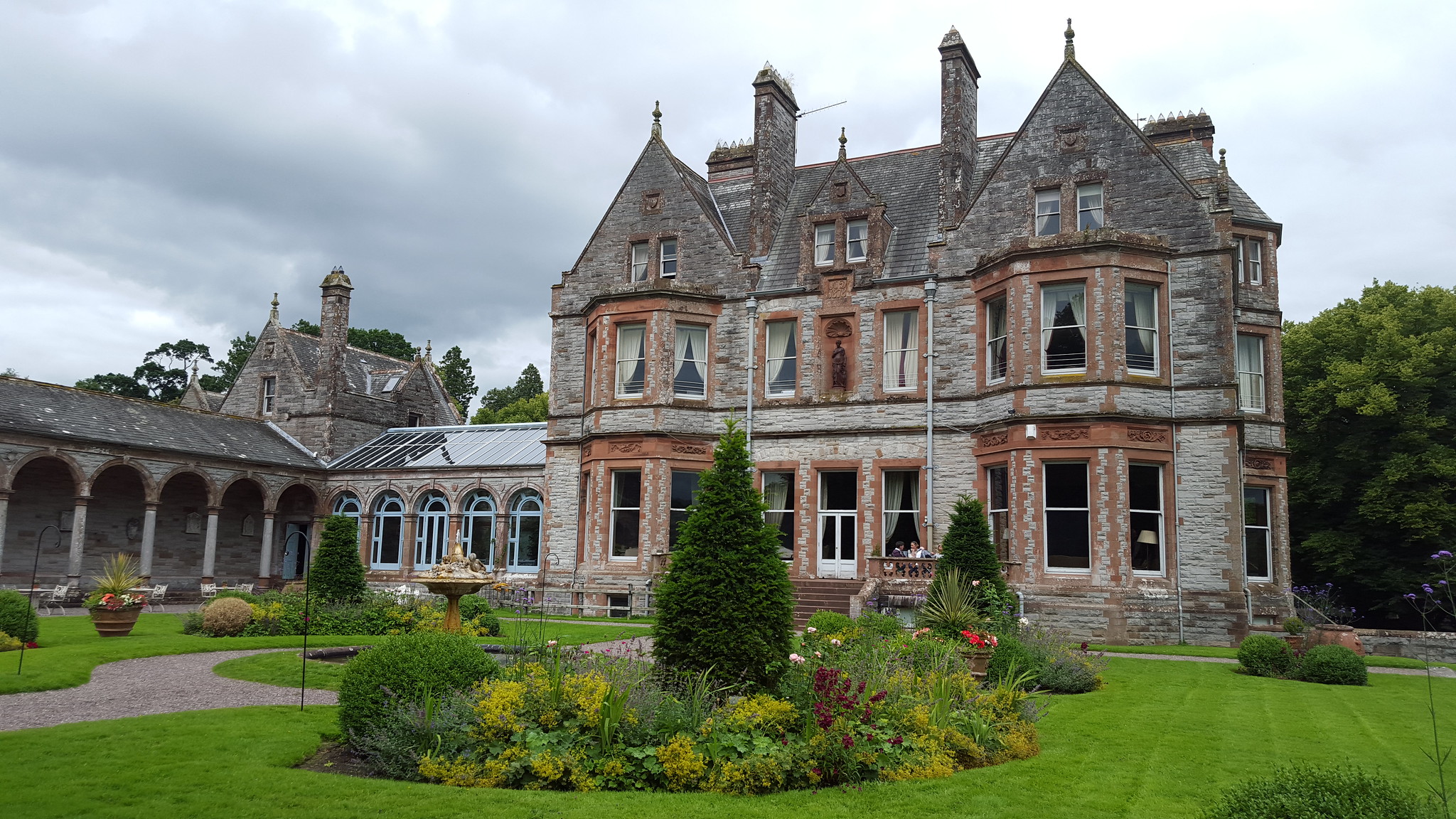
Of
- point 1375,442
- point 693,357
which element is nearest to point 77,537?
point 693,357

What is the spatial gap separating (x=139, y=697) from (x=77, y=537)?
20.7 m

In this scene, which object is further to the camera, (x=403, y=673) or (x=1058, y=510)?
(x=1058, y=510)

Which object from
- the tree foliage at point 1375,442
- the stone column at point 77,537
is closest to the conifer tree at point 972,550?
the tree foliage at point 1375,442

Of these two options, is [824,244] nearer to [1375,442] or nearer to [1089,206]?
[1089,206]

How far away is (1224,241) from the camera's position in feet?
73.2

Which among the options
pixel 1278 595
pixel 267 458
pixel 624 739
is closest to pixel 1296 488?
pixel 1278 595

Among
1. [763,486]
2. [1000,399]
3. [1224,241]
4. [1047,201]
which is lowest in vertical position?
[763,486]

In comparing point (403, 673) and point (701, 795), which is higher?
point (403, 673)

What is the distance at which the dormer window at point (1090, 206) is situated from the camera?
78.1ft

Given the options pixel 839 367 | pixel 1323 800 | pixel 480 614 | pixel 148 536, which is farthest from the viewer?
pixel 148 536

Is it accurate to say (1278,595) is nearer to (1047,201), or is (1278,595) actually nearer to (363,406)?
(1047,201)

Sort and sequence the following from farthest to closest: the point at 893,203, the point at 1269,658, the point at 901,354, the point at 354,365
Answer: the point at 354,365, the point at 893,203, the point at 901,354, the point at 1269,658

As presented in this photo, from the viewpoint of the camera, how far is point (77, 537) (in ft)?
95.2

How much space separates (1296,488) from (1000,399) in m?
17.3
